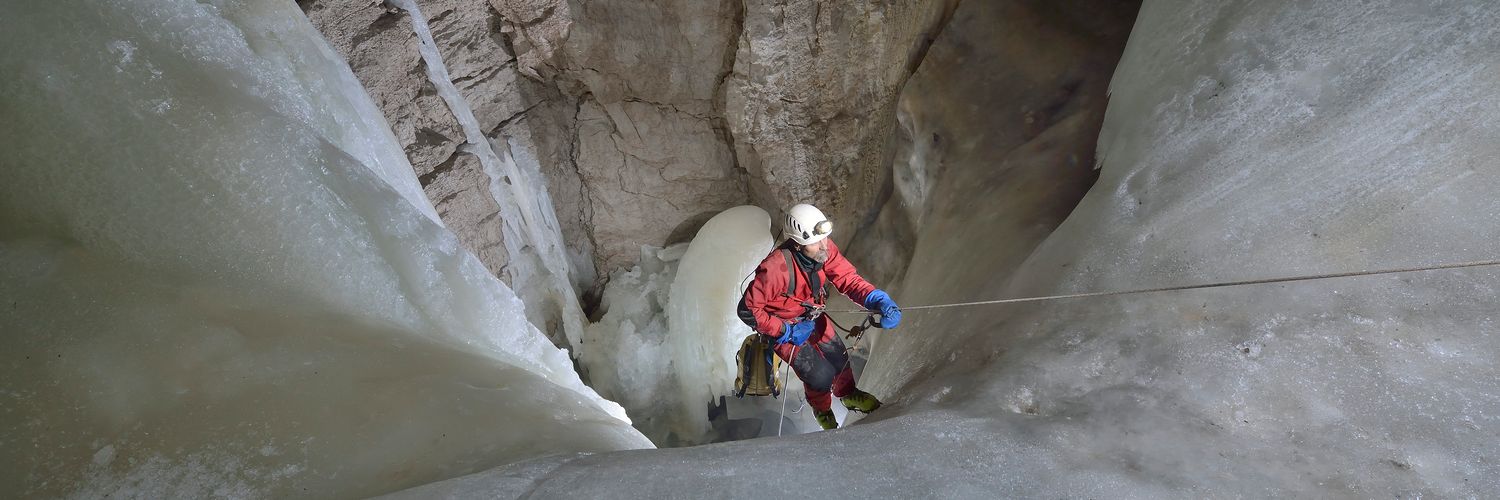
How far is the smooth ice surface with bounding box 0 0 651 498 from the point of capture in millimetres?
1885

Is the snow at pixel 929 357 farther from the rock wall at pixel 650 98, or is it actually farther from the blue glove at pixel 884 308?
the rock wall at pixel 650 98

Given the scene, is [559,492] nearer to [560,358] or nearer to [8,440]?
[8,440]

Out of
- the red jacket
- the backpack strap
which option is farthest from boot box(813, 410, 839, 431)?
the backpack strap

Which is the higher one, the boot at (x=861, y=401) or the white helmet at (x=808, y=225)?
the white helmet at (x=808, y=225)

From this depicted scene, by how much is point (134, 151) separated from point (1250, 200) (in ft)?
11.7

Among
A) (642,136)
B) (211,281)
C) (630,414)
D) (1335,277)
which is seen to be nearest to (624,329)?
(630,414)

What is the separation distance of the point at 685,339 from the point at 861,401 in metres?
2.59

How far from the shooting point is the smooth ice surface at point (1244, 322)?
1.69 meters

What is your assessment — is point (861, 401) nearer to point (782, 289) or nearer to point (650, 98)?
point (782, 289)

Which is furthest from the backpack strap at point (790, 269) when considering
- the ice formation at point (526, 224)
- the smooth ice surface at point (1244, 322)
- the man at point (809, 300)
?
the ice formation at point (526, 224)

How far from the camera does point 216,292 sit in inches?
93.4

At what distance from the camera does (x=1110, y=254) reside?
2.56 metres

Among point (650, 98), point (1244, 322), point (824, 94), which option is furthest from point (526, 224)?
point (1244, 322)

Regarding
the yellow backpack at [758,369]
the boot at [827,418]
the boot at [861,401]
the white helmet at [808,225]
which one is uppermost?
the white helmet at [808,225]
